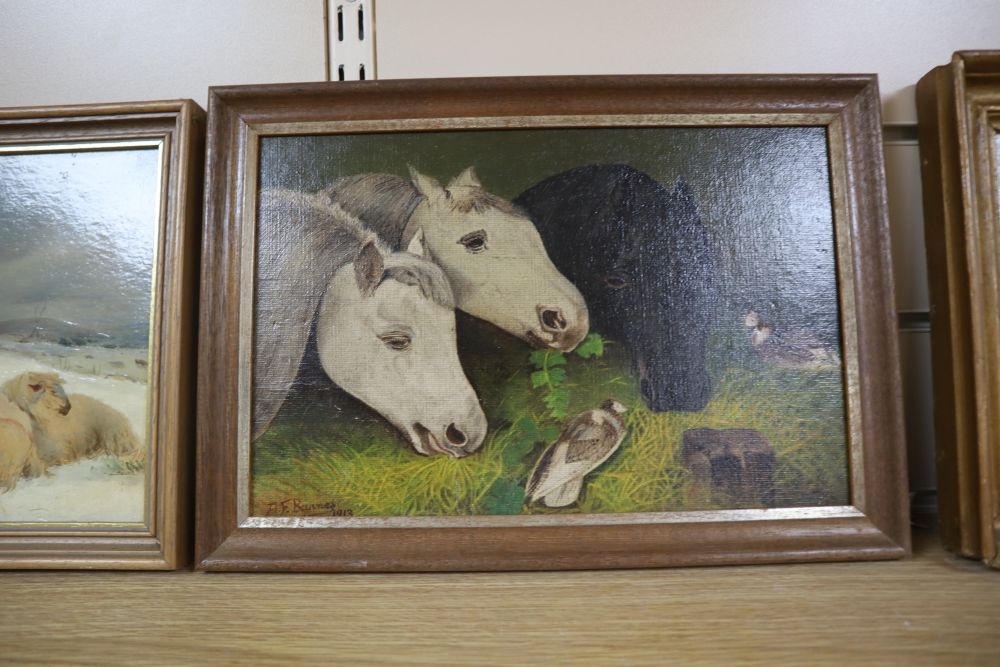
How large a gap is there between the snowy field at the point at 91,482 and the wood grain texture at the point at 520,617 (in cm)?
9

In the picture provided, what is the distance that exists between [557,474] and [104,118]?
0.88 metres

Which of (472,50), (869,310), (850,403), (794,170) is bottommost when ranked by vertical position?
(850,403)

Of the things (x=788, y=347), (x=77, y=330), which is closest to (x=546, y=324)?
(x=788, y=347)

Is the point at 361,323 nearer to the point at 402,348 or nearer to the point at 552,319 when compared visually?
the point at 402,348

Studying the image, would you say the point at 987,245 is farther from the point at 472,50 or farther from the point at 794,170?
the point at 472,50

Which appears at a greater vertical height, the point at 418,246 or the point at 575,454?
the point at 418,246

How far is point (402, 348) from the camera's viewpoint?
0.99 meters

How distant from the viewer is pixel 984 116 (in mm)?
973

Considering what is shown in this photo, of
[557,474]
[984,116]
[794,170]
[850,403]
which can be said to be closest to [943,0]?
[984,116]

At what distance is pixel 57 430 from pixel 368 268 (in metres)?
0.52
